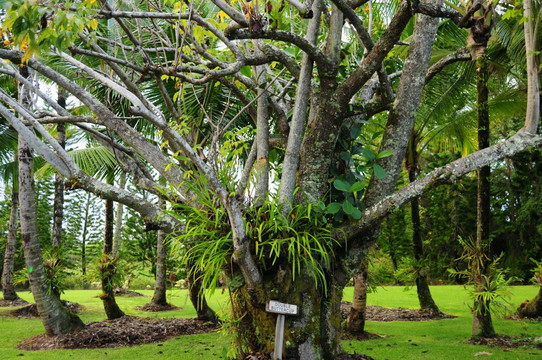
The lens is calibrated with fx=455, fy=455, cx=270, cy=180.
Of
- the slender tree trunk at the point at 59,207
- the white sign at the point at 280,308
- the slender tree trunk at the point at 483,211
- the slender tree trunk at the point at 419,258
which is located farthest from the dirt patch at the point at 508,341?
the slender tree trunk at the point at 59,207

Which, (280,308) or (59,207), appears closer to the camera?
(280,308)

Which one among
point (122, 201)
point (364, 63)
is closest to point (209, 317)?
point (122, 201)

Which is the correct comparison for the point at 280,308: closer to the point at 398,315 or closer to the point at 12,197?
the point at 398,315

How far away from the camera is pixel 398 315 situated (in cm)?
876

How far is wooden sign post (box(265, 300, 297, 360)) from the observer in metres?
3.29

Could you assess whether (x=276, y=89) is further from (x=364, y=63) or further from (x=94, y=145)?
(x=94, y=145)

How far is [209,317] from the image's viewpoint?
7777 millimetres

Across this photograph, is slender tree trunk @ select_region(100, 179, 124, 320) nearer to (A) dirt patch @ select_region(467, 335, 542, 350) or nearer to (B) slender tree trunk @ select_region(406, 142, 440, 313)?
(B) slender tree trunk @ select_region(406, 142, 440, 313)

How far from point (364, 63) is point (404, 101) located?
1.62 feet

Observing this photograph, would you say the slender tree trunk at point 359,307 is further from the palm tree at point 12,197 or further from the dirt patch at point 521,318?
the palm tree at point 12,197

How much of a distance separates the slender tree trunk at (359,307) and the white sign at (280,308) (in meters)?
3.48

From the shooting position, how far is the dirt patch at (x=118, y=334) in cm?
629

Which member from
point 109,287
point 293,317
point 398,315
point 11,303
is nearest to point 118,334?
point 109,287

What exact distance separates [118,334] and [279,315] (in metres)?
4.19
